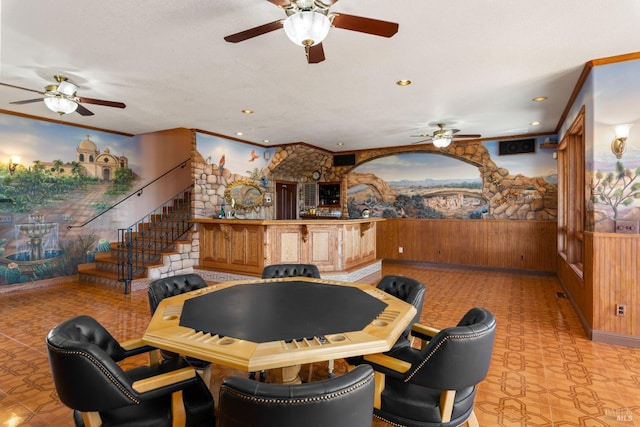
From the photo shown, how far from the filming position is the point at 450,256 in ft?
27.2

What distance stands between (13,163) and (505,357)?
8.07 m

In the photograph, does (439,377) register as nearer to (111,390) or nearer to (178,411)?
(178,411)

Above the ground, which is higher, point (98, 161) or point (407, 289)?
point (98, 161)

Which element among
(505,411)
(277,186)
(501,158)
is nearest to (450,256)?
(501,158)

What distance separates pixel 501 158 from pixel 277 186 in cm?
575

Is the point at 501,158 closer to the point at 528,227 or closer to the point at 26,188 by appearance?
the point at 528,227

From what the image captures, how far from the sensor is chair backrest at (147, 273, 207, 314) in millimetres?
2707

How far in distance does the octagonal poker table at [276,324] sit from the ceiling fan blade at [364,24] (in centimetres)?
190

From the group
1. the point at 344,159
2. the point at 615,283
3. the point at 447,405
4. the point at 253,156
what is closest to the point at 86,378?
the point at 447,405

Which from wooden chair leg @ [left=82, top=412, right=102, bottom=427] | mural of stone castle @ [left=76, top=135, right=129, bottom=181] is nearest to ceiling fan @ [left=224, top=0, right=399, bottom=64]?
wooden chair leg @ [left=82, top=412, right=102, bottom=427]

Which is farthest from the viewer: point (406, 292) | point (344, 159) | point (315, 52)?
point (344, 159)

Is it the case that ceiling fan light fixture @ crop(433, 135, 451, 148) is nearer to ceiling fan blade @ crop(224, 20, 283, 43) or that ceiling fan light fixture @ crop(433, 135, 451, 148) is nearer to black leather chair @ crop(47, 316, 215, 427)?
ceiling fan blade @ crop(224, 20, 283, 43)

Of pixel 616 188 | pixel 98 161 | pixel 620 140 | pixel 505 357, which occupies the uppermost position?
pixel 98 161

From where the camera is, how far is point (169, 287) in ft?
9.50
